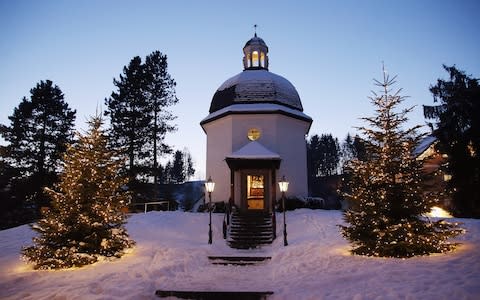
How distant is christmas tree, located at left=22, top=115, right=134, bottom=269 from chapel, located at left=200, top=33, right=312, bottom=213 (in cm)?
819

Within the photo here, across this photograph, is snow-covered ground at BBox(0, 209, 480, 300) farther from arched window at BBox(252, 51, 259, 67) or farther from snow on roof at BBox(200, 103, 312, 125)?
arched window at BBox(252, 51, 259, 67)

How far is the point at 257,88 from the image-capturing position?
22172 mm

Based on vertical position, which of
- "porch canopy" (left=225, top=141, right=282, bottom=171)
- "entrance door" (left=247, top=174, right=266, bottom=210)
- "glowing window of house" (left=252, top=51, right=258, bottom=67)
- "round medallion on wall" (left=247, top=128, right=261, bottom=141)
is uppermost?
"glowing window of house" (left=252, top=51, right=258, bottom=67)

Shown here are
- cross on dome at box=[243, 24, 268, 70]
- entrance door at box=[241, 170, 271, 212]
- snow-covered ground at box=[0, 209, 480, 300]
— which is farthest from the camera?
cross on dome at box=[243, 24, 268, 70]

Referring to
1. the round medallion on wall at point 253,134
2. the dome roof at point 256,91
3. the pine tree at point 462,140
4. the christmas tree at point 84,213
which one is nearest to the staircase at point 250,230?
the round medallion on wall at point 253,134

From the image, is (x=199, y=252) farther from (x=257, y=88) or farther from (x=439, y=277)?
(x=257, y=88)

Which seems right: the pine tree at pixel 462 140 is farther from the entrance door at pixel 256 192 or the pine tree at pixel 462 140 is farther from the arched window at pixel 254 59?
the arched window at pixel 254 59

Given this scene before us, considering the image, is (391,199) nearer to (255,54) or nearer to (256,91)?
(256,91)

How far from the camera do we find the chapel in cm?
1955

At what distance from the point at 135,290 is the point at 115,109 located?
24713mm

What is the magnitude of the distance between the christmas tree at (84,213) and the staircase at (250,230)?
527 centimetres

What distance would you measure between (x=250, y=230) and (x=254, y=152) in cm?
489

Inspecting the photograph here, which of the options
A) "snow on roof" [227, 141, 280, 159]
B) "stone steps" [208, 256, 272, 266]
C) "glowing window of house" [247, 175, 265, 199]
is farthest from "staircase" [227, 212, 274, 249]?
"snow on roof" [227, 141, 280, 159]

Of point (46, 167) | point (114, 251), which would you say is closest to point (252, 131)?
point (114, 251)
